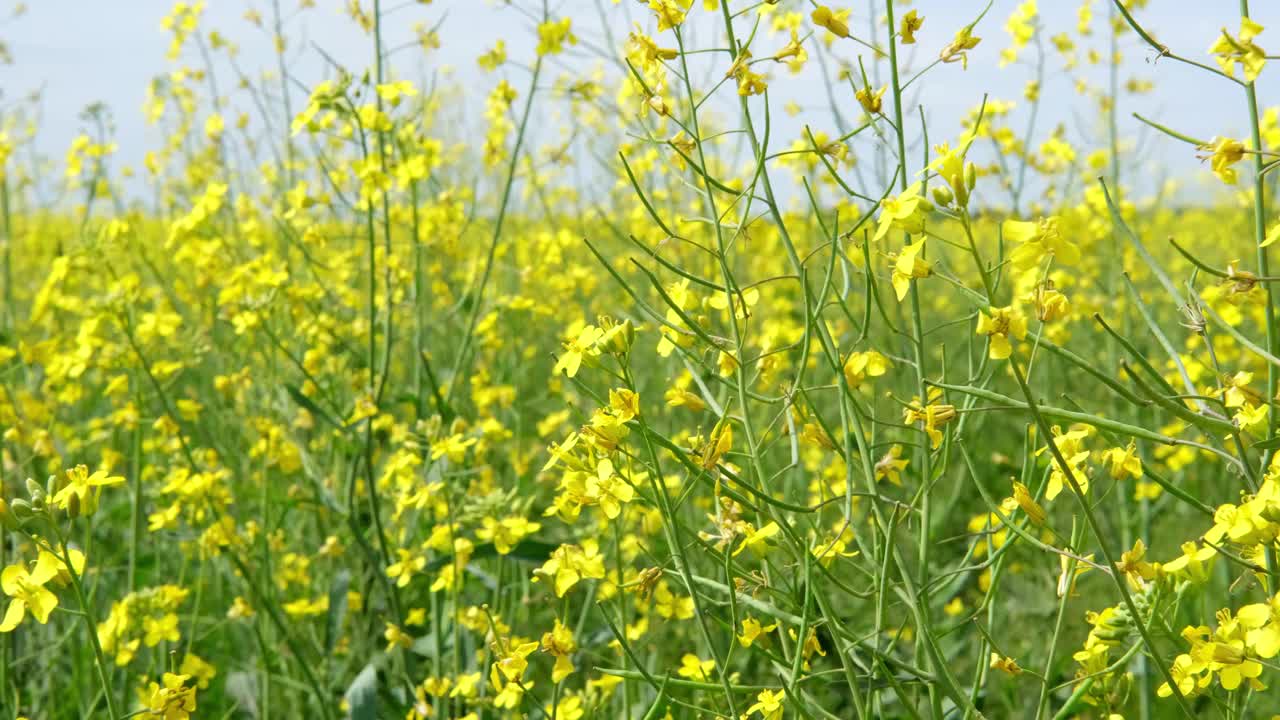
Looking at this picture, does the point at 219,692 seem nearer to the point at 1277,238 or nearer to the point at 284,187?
the point at 284,187

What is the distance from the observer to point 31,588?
114 cm

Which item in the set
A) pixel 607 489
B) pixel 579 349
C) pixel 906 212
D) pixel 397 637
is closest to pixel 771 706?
pixel 607 489

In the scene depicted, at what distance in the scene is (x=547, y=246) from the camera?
3.74 metres

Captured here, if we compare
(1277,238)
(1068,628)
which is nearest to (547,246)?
(1068,628)

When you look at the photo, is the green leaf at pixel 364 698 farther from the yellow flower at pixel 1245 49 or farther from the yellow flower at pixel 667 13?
the yellow flower at pixel 1245 49

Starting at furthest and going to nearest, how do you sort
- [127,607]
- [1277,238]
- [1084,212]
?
[1084,212] → [127,607] → [1277,238]

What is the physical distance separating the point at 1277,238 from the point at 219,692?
2415 mm

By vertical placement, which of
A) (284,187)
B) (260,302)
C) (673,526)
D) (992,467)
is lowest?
(992,467)

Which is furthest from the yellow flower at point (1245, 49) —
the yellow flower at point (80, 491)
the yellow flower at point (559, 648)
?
the yellow flower at point (80, 491)

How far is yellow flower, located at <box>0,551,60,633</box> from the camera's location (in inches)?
43.0

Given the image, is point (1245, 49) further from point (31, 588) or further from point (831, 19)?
point (31, 588)

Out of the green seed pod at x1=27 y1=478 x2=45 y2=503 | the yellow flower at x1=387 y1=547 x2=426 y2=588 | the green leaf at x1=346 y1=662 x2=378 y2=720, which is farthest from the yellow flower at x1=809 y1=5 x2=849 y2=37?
the green leaf at x1=346 y1=662 x2=378 y2=720

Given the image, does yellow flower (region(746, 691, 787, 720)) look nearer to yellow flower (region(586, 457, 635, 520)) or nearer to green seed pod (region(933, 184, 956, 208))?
yellow flower (region(586, 457, 635, 520))

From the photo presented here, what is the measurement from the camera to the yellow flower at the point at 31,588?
1091mm
